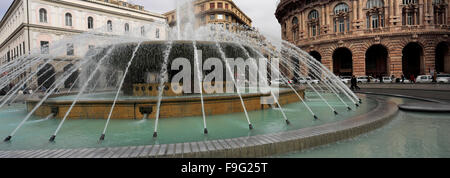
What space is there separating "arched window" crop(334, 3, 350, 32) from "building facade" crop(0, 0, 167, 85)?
2731cm

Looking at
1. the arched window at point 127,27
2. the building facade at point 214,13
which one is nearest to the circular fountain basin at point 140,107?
the arched window at point 127,27

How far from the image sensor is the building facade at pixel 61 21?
31375 mm

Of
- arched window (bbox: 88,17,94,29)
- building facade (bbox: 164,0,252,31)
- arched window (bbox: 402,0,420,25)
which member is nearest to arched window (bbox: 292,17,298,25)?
arched window (bbox: 402,0,420,25)

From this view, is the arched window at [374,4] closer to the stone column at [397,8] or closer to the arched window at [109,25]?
the stone column at [397,8]

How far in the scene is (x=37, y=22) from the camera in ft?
104

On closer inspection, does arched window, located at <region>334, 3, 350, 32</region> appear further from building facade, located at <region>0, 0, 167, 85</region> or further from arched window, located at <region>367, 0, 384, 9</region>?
building facade, located at <region>0, 0, 167, 85</region>

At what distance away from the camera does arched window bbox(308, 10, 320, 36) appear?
40.2 metres

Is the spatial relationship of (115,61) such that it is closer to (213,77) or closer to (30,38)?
(213,77)

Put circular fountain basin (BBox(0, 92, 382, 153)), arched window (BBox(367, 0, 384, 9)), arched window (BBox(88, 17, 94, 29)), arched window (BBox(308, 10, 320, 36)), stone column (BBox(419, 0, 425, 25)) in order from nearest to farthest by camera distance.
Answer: circular fountain basin (BBox(0, 92, 382, 153)) → stone column (BBox(419, 0, 425, 25)) → arched window (BBox(367, 0, 384, 9)) → arched window (BBox(88, 17, 94, 29)) → arched window (BBox(308, 10, 320, 36))

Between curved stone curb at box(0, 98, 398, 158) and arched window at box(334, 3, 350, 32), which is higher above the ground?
arched window at box(334, 3, 350, 32)

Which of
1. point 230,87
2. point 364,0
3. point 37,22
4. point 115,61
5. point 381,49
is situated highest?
point 364,0
